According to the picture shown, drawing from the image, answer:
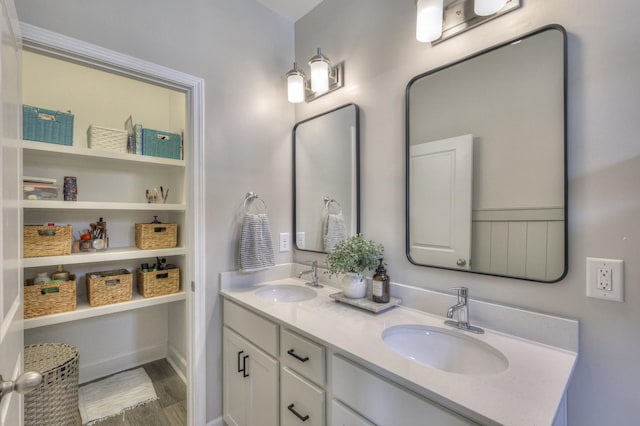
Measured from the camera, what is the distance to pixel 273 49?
1.96 m

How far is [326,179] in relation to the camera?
5.98 feet

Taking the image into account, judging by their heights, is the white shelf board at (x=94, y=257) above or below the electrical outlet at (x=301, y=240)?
below

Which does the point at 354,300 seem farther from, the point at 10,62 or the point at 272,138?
the point at 10,62

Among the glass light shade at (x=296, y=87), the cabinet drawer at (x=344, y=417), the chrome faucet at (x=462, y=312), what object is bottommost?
the cabinet drawer at (x=344, y=417)

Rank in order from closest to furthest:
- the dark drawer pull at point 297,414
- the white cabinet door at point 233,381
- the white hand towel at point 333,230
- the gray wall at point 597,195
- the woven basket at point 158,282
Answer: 1. the gray wall at point 597,195
2. the dark drawer pull at point 297,414
3. the white cabinet door at point 233,381
4. the white hand towel at point 333,230
5. the woven basket at point 158,282

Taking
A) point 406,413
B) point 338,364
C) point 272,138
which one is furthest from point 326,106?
point 406,413

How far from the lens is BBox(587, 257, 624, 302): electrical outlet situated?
888mm

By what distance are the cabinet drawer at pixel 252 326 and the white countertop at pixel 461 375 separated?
0.06m

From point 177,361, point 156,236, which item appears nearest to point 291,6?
point 156,236

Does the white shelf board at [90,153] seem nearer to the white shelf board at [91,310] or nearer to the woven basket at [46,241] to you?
the woven basket at [46,241]

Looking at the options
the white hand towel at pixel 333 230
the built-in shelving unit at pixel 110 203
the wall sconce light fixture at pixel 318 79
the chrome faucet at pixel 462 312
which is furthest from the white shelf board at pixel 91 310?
the chrome faucet at pixel 462 312

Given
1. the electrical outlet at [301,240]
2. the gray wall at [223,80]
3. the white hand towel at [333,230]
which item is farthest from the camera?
the electrical outlet at [301,240]

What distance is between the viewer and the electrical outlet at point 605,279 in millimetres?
888

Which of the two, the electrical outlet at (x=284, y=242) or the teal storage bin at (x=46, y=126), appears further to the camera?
the electrical outlet at (x=284, y=242)
